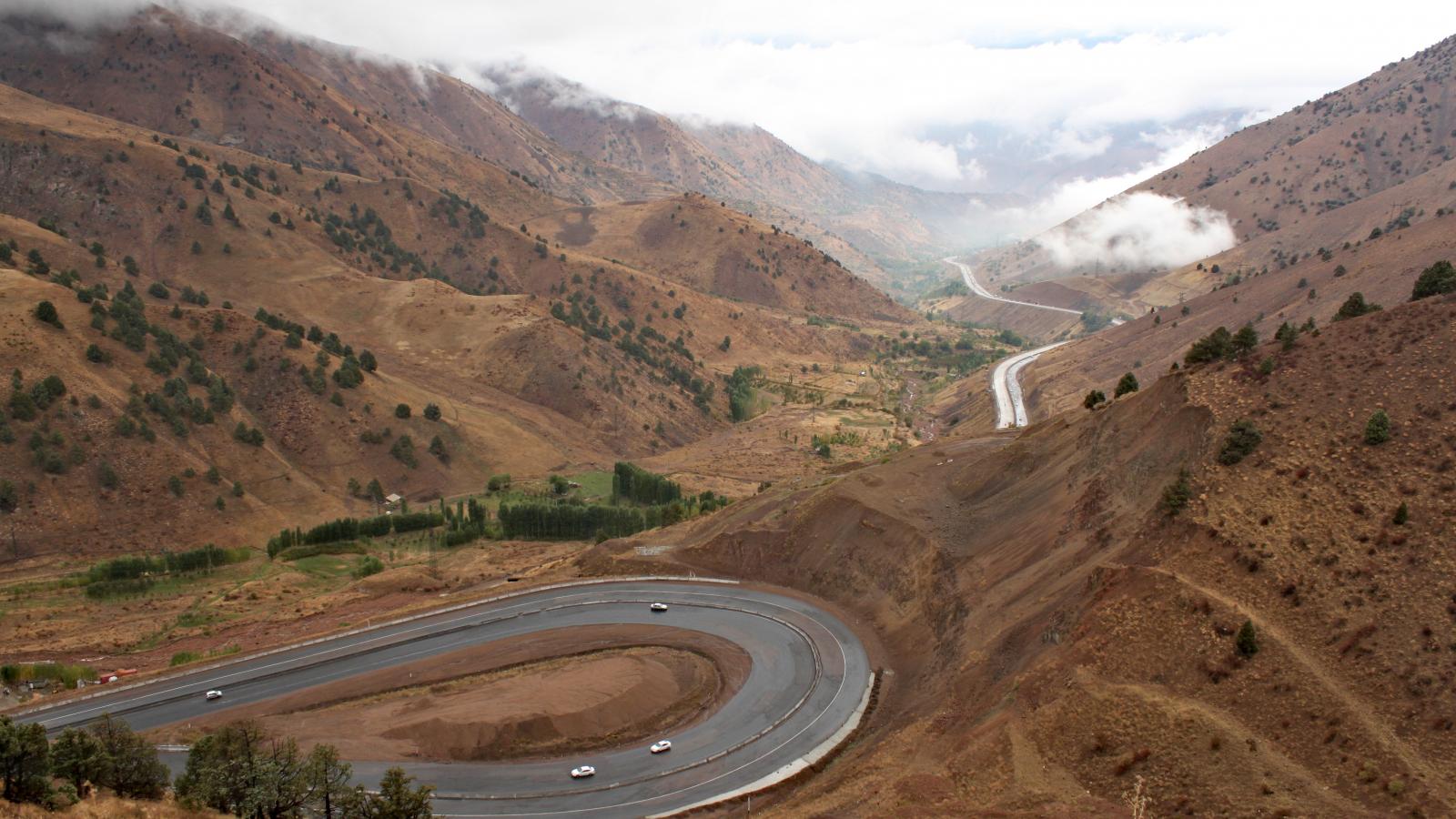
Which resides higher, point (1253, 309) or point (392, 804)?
point (1253, 309)

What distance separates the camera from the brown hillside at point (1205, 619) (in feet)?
91.4

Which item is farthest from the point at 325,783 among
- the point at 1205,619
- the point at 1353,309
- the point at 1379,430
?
the point at 1353,309

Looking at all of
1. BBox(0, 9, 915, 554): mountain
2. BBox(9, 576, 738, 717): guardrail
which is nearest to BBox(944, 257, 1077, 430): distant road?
BBox(0, 9, 915, 554): mountain

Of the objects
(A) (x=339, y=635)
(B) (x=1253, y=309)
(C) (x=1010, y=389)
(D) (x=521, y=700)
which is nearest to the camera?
(D) (x=521, y=700)

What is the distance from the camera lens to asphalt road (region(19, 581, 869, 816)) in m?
40.7

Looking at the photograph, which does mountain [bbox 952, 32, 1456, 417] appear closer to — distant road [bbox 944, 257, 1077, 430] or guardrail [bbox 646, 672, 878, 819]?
distant road [bbox 944, 257, 1077, 430]

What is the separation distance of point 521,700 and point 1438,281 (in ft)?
189

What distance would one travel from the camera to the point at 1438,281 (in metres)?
48.1

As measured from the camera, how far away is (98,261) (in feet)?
379

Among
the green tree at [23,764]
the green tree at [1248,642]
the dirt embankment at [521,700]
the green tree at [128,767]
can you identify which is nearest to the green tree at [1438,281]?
the green tree at [1248,642]

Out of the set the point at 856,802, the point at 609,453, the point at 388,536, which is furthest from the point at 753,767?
the point at 609,453

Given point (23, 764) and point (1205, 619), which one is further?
point (1205, 619)

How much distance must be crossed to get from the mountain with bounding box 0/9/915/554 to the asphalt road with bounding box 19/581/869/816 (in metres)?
34.8

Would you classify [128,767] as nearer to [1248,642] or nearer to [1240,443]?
[1248,642]
